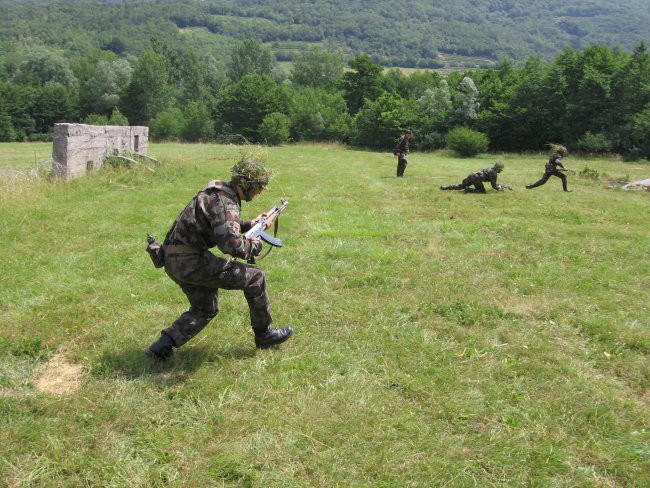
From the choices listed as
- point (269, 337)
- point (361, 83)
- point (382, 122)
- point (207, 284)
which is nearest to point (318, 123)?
point (382, 122)

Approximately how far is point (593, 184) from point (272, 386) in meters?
19.8

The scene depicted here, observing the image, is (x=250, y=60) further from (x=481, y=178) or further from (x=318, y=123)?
(x=481, y=178)

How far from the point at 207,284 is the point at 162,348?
2.82 ft

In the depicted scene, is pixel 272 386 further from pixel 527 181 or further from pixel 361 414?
pixel 527 181

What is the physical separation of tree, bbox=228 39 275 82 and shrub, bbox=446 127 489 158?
71.2 meters

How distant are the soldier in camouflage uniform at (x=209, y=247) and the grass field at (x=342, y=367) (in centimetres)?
46

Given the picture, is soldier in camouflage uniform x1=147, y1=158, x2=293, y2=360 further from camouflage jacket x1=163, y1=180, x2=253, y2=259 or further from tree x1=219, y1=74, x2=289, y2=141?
tree x1=219, y1=74, x2=289, y2=141

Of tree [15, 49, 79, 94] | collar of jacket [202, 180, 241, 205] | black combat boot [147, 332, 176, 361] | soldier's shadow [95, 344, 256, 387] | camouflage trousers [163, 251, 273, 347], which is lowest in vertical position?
soldier's shadow [95, 344, 256, 387]

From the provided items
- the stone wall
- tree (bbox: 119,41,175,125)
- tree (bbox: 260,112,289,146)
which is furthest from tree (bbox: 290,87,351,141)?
the stone wall

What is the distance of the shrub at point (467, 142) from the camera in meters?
35.6

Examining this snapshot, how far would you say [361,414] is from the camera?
14.4ft

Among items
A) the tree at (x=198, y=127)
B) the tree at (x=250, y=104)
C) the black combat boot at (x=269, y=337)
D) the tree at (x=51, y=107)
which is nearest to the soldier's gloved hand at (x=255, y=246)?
the black combat boot at (x=269, y=337)

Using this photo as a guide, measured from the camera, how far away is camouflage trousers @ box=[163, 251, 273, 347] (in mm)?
4844

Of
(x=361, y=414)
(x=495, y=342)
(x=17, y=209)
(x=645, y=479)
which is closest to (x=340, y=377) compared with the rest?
(x=361, y=414)
